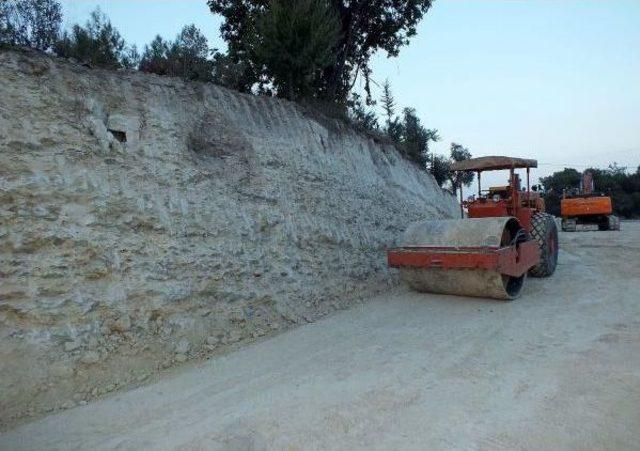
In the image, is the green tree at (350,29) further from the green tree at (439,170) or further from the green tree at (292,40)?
the green tree at (439,170)

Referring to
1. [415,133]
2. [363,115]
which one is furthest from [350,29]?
[415,133]

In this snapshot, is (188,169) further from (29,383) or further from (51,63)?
(29,383)

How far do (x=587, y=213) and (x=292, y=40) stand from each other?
16.1m

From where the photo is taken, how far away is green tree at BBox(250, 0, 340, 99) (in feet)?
36.3

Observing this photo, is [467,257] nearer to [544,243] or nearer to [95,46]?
[544,243]

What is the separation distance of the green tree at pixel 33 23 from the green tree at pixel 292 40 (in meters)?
4.31

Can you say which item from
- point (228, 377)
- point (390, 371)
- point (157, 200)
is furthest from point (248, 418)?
point (157, 200)

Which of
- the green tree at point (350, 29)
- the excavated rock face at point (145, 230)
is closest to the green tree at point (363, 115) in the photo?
the green tree at point (350, 29)

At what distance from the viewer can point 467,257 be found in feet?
23.5

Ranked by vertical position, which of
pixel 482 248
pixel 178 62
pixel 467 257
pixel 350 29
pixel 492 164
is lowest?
pixel 467 257

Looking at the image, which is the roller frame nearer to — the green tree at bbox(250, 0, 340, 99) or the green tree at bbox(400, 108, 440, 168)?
the green tree at bbox(250, 0, 340, 99)

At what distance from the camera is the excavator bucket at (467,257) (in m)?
7.22

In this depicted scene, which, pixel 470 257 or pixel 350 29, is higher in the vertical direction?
pixel 350 29

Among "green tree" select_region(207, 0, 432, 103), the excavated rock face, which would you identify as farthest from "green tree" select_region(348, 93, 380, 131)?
the excavated rock face
